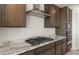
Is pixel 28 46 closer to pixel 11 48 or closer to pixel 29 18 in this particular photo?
pixel 11 48

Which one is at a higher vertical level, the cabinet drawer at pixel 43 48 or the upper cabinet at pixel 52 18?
the upper cabinet at pixel 52 18

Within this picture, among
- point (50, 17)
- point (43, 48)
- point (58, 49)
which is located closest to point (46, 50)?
point (43, 48)

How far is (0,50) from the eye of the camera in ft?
4.58

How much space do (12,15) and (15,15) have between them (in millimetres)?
34

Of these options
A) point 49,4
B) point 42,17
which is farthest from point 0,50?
point 49,4

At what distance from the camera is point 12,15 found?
1.50m

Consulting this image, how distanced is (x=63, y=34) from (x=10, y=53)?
24.7 inches

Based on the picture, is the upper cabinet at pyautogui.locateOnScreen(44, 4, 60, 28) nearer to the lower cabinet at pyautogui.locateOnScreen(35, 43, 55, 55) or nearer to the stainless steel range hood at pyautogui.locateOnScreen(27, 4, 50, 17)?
the stainless steel range hood at pyautogui.locateOnScreen(27, 4, 50, 17)

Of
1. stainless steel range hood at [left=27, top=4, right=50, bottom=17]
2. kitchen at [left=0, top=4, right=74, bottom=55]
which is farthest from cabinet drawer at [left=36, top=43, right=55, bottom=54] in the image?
stainless steel range hood at [left=27, top=4, right=50, bottom=17]

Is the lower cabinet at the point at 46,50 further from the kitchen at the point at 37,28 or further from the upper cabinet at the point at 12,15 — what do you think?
the upper cabinet at the point at 12,15

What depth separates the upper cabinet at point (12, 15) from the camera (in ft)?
4.82

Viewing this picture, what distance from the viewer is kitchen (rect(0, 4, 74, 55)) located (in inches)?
57.7

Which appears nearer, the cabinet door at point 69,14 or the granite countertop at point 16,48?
the granite countertop at point 16,48

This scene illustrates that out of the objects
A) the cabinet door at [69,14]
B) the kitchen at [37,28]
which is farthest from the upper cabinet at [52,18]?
the cabinet door at [69,14]
